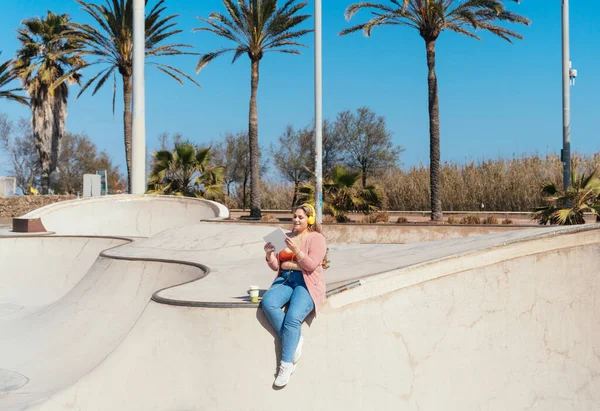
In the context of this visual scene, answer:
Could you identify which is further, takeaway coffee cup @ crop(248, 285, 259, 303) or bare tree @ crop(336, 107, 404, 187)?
bare tree @ crop(336, 107, 404, 187)

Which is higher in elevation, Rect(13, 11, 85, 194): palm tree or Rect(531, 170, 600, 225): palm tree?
Rect(13, 11, 85, 194): palm tree

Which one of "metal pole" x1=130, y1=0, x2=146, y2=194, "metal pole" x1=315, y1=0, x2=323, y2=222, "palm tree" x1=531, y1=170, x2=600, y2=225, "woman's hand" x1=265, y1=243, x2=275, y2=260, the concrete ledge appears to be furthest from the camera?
"metal pole" x1=130, y1=0, x2=146, y2=194

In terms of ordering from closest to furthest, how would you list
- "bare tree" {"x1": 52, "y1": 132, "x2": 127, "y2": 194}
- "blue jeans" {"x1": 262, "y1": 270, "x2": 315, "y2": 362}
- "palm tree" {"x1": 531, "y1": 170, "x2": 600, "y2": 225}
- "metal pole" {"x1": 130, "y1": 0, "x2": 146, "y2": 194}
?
1. "blue jeans" {"x1": 262, "y1": 270, "x2": 315, "y2": 362}
2. "palm tree" {"x1": 531, "y1": 170, "x2": 600, "y2": 225}
3. "metal pole" {"x1": 130, "y1": 0, "x2": 146, "y2": 194}
4. "bare tree" {"x1": 52, "y1": 132, "x2": 127, "y2": 194}

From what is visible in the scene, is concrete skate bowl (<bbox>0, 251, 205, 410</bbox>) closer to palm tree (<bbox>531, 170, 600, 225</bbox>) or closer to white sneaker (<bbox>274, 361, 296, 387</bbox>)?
white sneaker (<bbox>274, 361, 296, 387</bbox>)

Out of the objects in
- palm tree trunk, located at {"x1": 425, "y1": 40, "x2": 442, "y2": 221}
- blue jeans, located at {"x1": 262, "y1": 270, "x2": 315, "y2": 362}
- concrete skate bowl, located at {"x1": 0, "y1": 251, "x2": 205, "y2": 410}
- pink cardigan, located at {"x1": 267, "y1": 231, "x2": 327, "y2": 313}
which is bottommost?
concrete skate bowl, located at {"x1": 0, "y1": 251, "x2": 205, "y2": 410}

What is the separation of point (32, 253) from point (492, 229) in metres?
9.19

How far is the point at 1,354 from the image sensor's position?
322 inches

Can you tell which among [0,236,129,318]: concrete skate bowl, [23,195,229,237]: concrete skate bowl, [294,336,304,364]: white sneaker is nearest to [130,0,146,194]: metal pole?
[23,195,229,237]: concrete skate bowl

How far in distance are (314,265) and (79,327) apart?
468cm

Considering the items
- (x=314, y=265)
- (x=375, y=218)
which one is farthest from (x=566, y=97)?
(x=314, y=265)

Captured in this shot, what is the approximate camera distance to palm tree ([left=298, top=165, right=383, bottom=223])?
731 inches

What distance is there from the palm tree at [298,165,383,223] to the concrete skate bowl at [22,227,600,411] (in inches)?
470

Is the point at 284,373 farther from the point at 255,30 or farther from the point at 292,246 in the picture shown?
the point at 255,30

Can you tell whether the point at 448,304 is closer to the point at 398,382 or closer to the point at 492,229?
the point at 398,382
